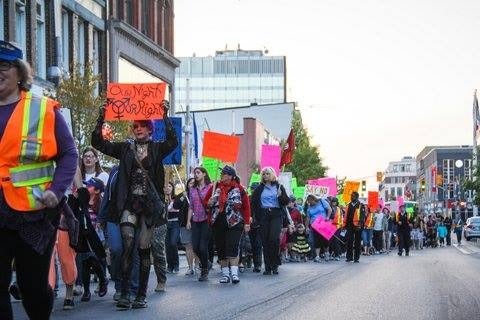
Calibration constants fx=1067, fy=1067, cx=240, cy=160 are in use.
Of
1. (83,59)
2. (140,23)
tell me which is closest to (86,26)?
(83,59)

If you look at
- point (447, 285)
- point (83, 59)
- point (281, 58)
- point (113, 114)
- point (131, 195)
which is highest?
point (281, 58)

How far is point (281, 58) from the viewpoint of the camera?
154250 millimetres

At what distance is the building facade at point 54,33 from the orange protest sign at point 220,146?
214 inches

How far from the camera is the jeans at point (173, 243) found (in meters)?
18.5

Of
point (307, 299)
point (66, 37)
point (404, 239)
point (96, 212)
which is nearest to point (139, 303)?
point (307, 299)

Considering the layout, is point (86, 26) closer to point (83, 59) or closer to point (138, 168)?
point (83, 59)

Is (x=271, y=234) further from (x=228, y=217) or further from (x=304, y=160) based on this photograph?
(x=304, y=160)

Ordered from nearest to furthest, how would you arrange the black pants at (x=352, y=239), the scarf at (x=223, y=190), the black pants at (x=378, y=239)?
1. the scarf at (x=223, y=190)
2. the black pants at (x=352, y=239)
3. the black pants at (x=378, y=239)

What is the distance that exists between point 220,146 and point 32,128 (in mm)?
16393

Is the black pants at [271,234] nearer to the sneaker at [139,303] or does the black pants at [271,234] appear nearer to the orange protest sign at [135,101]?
the orange protest sign at [135,101]

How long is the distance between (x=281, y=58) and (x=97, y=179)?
14329cm

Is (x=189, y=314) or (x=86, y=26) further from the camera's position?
(x=86, y=26)

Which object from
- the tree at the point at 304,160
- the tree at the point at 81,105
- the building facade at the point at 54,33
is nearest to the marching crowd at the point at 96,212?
the tree at the point at 81,105

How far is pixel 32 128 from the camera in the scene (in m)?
5.51
